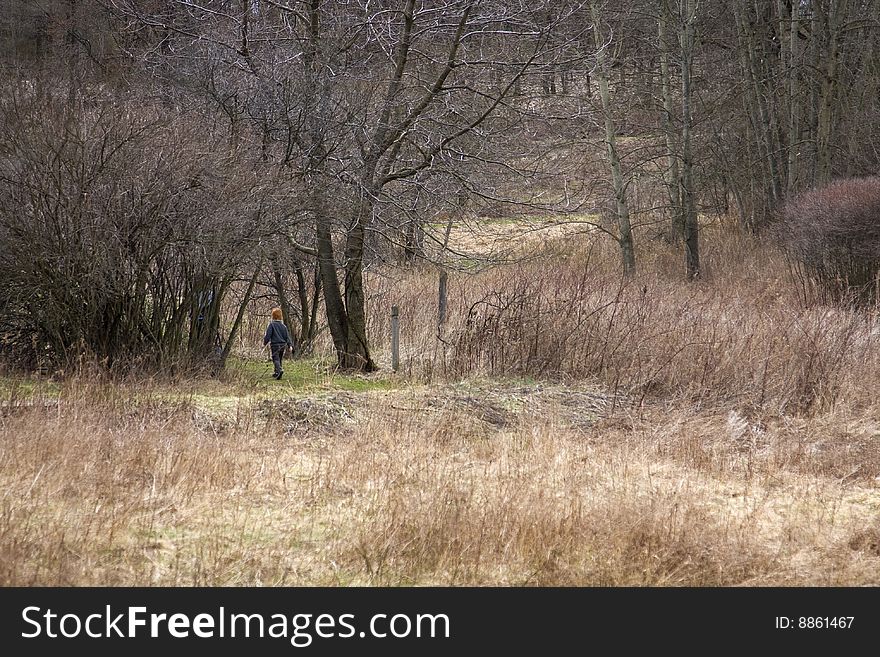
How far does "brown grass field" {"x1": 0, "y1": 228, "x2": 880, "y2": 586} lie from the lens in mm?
5348

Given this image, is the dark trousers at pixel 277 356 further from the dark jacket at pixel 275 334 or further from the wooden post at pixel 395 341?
the wooden post at pixel 395 341

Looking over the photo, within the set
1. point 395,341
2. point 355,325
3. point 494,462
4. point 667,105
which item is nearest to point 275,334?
point 355,325

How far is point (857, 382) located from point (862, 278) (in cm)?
496

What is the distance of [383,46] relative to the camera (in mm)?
9836

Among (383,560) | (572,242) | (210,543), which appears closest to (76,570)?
(210,543)

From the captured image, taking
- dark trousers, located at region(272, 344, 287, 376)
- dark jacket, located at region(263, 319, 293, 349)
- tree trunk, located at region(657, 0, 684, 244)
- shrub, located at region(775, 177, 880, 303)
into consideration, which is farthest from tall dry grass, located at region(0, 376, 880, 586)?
tree trunk, located at region(657, 0, 684, 244)

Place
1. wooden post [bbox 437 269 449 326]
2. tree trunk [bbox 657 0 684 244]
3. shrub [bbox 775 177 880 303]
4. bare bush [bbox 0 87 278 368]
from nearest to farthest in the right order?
bare bush [bbox 0 87 278 368] < wooden post [bbox 437 269 449 326] < shrub [bbox 775 177 880 303] < tree trunk [bbox 657 0 684 244]

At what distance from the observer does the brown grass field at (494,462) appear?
17.5ft

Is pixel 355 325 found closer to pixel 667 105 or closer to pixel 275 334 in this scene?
pixel 275 334

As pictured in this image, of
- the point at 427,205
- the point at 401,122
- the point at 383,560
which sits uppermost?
the point at 401,122

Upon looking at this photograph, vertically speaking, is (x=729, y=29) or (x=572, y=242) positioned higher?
(x=729, y=29)

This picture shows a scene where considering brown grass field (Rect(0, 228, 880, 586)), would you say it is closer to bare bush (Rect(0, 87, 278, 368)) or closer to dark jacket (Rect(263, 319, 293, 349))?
dark jacket (Rect(263, 319, 293, 349))

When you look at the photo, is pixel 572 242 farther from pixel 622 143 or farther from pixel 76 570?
pixel 76 570

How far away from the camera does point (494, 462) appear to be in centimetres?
714
